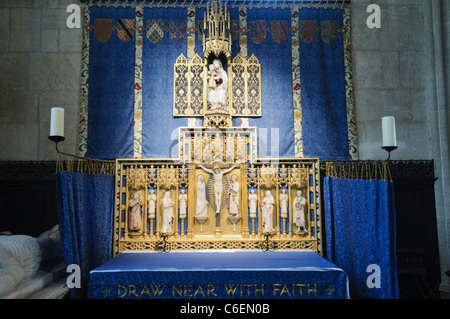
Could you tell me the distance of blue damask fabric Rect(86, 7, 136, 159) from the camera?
523 cm

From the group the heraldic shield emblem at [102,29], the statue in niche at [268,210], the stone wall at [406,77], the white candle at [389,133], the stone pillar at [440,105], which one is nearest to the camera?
the white candle at [389,133]

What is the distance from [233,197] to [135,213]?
4.47 feet

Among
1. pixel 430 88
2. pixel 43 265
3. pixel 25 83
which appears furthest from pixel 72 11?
pixel 430 88

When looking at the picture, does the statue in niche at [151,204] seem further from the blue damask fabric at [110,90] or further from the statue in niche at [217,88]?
the statue in niche at [217,88]

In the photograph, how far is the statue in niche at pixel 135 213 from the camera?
489 cm

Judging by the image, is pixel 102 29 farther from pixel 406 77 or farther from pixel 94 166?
pixel 406 77

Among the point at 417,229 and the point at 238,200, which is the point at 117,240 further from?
the point at 417,229

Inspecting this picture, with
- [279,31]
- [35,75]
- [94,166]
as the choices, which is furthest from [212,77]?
[35,75]

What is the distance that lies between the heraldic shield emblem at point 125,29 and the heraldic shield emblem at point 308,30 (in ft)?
8.47

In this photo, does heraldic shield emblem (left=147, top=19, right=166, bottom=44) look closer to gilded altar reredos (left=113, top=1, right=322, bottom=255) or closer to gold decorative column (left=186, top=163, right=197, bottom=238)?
gilded altar reredos (left=113, top=1, right=322, bottom=255)

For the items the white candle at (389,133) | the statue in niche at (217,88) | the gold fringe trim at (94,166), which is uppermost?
the statue in niche at (217,88)

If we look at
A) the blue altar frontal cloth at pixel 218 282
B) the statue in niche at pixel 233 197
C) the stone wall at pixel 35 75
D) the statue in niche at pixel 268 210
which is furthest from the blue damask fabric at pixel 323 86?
the stone wall at pixel 35 75

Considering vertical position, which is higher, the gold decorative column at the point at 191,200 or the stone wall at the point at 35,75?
the stone wall at the point at 35,75
